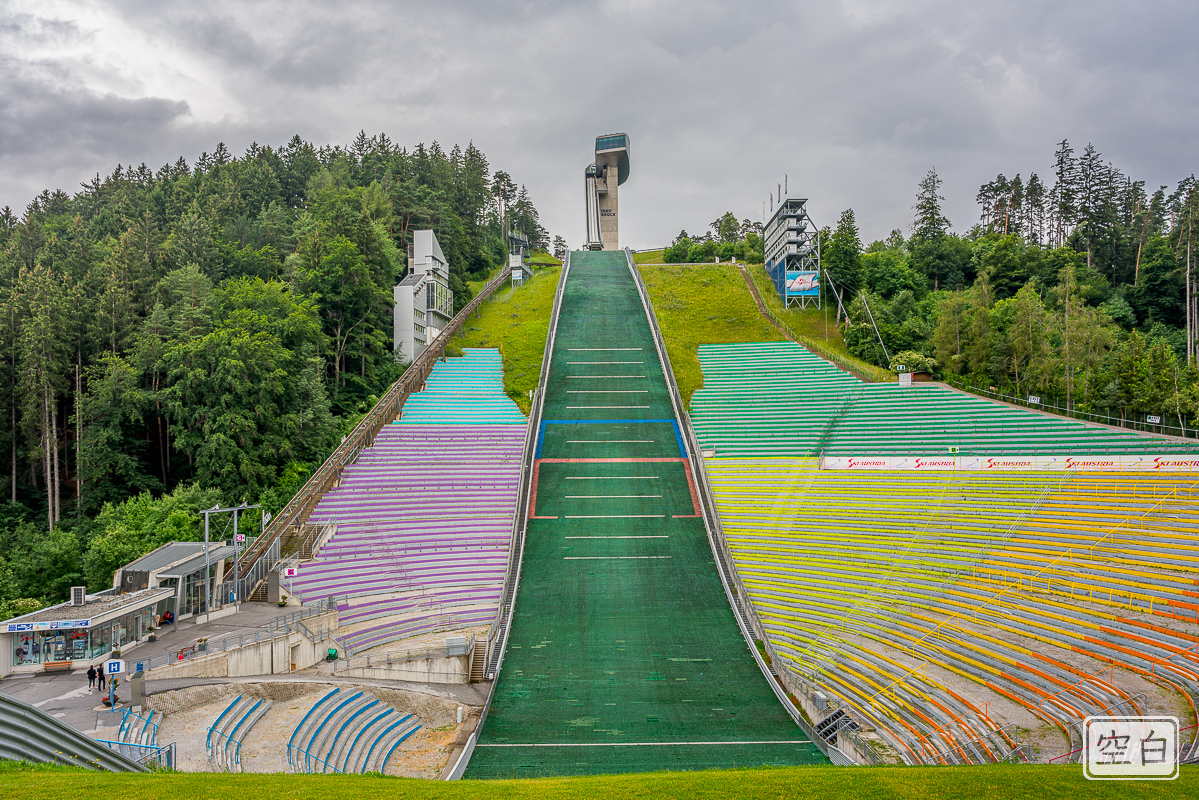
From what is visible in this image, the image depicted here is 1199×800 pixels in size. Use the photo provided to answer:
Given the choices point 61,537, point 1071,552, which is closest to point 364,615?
point 61,537

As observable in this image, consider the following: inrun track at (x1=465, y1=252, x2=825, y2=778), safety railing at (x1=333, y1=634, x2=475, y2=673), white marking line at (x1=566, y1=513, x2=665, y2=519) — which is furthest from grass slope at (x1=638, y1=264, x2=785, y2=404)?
safety railing at (x1=333, y1=634, x2=475, y2=673)

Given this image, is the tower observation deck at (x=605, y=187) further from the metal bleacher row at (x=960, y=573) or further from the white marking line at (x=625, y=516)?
the white marking line at (x=625, y=516)

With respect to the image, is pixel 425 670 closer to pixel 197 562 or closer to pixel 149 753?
pixel 197 562

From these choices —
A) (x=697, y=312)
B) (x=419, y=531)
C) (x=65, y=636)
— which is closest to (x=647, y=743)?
(x=65, y=636)

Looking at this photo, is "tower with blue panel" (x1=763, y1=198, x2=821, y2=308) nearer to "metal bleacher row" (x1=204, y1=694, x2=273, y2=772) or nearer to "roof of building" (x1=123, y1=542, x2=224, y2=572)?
"roof of building" (x1=123, y1=542, x2=224, y2=572)

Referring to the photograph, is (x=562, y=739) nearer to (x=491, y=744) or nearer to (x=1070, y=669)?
(x=491, y=744)

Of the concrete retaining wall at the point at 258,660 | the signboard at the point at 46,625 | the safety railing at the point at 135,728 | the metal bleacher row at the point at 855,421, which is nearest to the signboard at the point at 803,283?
the metal bleacher row at the point at 855,421
